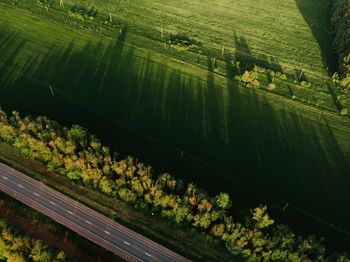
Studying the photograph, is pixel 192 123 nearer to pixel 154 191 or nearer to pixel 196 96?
pixel 196 96

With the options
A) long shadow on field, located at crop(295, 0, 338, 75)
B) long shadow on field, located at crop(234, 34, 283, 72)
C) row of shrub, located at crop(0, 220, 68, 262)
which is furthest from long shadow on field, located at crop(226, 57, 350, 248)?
row of shrub, located at crop(0, 220, 68, 262)

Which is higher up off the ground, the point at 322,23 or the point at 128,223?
the point at 322,23

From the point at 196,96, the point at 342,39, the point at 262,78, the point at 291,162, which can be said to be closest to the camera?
the point at 291,162

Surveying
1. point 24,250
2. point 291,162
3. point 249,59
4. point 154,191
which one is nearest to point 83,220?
point 24,250

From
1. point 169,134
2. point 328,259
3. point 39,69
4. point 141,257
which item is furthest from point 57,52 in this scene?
point 328,259

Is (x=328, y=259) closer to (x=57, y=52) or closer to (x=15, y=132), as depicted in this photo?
(x=15, y=132)

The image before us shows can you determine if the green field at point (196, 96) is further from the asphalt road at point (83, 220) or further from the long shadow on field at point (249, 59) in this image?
the asphalt road at point (83, 220)

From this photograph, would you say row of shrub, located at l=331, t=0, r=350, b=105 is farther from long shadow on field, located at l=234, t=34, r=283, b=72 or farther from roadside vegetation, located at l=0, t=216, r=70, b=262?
roadside vegetation, located at l=0, t=216, r=70, b=262
